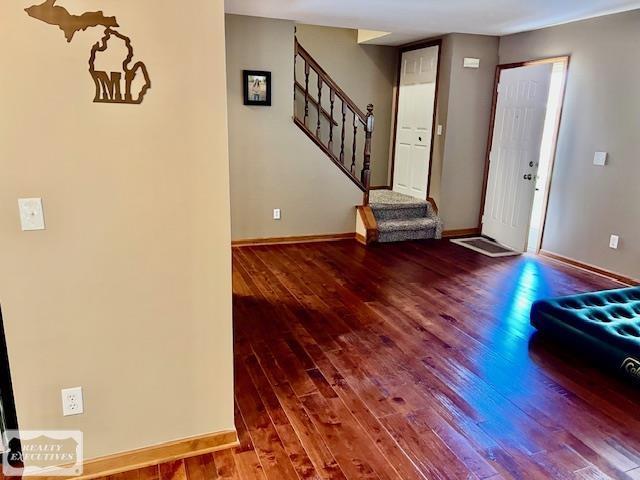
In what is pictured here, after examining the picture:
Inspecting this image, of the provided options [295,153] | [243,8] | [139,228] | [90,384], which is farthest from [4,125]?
[295,153]

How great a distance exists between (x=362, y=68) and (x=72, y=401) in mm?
5993

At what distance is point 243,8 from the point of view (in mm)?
4324

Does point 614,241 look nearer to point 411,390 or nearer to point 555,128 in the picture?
point 555,128

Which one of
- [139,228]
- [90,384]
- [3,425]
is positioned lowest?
[3,425]

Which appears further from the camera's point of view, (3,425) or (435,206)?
(435,206)

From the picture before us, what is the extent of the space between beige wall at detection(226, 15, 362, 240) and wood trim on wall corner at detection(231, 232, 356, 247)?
0.16 ft

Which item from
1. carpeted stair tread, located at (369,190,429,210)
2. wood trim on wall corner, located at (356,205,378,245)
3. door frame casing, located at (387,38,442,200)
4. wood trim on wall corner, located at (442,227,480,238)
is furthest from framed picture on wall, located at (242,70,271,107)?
wood trim on wall corner, located at (442,227,480,238)

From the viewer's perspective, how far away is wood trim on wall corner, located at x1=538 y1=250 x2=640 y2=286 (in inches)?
168

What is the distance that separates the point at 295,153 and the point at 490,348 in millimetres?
3124

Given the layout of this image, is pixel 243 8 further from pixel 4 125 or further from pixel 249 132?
pixel 4 125

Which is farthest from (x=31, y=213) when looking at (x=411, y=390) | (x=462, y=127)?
(x=462, y=127)

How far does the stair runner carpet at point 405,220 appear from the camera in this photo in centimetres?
557

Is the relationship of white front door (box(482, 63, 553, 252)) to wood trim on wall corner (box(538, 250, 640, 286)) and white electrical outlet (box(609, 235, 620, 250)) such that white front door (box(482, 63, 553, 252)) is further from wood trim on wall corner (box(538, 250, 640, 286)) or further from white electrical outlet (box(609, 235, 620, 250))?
white electrical outlet (box(609, 235, 620, 250))

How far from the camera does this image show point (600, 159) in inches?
175
